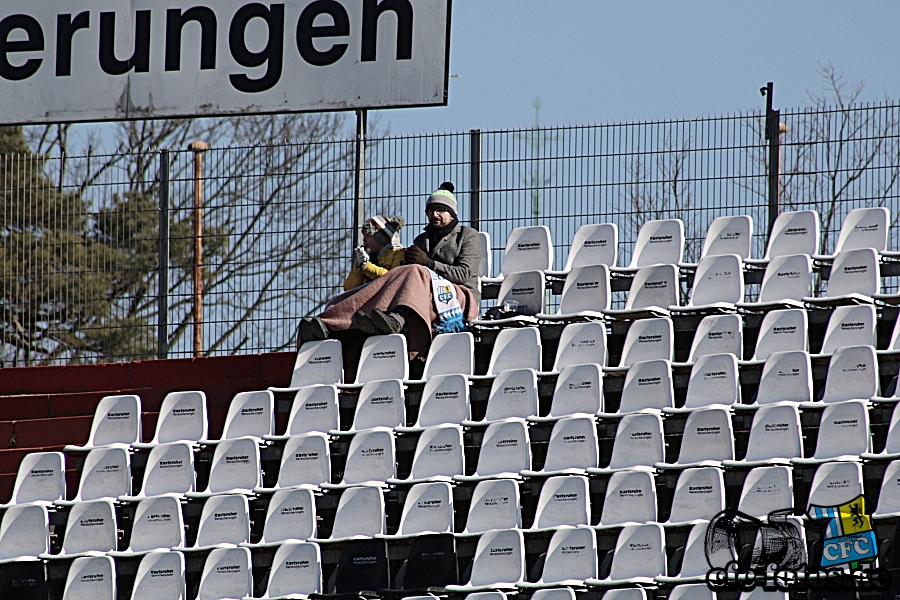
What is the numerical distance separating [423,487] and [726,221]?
2.97 metres

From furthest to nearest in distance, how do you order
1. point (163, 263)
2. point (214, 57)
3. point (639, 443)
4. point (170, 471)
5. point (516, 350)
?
point (214, 57) → point (163, 263) → point (516, 350) → point (170, 471) → point (639, 443)

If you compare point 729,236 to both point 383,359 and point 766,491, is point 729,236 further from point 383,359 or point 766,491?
point 766,491

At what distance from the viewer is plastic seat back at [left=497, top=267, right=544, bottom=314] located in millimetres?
11008

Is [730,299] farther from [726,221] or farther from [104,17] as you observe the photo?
[104,17]

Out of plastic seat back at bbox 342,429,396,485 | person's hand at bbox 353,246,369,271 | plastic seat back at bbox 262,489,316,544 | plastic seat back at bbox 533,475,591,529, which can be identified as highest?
person's hand at bbox 353,246,369,271

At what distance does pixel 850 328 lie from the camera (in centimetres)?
989

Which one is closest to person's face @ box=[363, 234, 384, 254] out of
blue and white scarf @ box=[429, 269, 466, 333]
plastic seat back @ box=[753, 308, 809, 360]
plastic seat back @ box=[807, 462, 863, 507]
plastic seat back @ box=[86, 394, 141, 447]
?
blue and white scarf @ box=[429, 269, 466, 333]

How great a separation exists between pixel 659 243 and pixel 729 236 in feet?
1.53

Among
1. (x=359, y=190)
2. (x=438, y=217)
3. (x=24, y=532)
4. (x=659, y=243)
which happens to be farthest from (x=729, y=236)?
(x=24, y=532)

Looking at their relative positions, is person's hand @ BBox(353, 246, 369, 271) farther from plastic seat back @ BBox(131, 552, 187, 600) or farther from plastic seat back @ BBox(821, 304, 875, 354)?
plastic seat back @ BBox(821, 304, 875, 354)

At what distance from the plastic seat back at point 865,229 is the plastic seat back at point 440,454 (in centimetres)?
289

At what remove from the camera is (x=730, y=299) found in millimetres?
10492

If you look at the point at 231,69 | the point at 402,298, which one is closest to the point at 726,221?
the point at 402,298

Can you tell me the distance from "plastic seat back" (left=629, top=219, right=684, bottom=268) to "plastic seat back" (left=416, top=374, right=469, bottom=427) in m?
1.67
